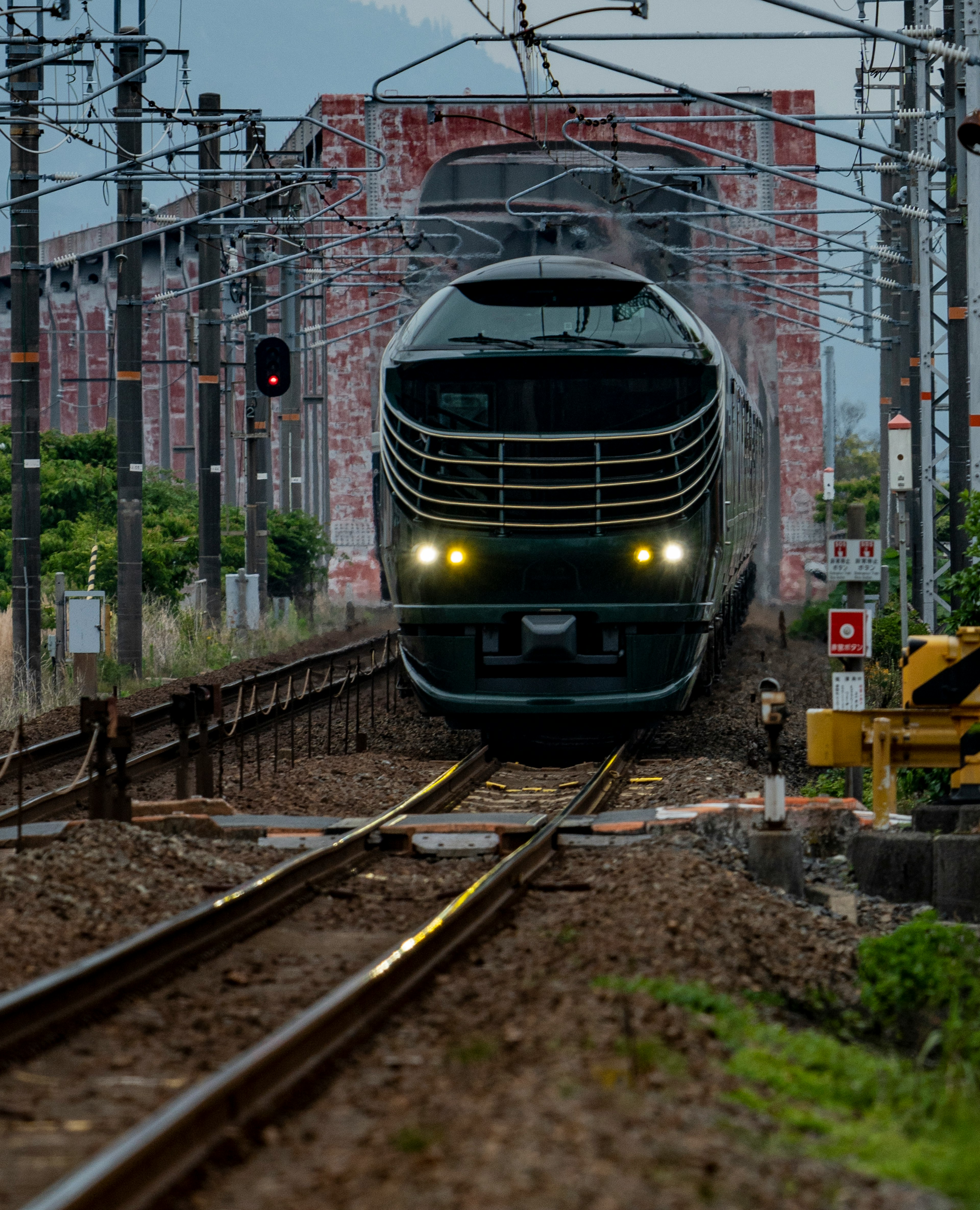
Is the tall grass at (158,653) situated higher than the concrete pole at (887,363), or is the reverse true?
the concrete pole at (887,363)

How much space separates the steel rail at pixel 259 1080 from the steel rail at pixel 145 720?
5.60 m

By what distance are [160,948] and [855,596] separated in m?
8.07

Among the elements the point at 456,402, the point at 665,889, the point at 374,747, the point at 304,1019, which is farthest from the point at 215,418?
the point at 304,1019

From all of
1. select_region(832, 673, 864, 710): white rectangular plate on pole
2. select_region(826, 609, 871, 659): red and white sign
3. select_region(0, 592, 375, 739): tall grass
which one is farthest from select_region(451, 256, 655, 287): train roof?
select_region(0, 592, 375, 739): tall grass

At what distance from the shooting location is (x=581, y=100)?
26.8 m

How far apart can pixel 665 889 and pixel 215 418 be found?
2088cm

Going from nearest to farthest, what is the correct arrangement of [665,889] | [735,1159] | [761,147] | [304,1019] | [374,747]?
[735,1159] < [304,1019] < [665,889] < [374,747] < [761,147]

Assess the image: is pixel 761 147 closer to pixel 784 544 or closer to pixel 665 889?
pixel 784 544

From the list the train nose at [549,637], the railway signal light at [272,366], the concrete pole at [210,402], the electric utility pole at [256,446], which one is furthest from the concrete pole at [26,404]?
the train nose at [549,637]

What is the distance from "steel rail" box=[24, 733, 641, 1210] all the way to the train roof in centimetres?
698

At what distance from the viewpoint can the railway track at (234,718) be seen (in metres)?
13.2

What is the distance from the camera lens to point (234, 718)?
18984 millimetres

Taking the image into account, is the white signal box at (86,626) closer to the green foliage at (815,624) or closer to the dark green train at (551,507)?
the dark green train at (551,507)

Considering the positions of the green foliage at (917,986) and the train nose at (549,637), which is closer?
the green foliage at (917,986)
